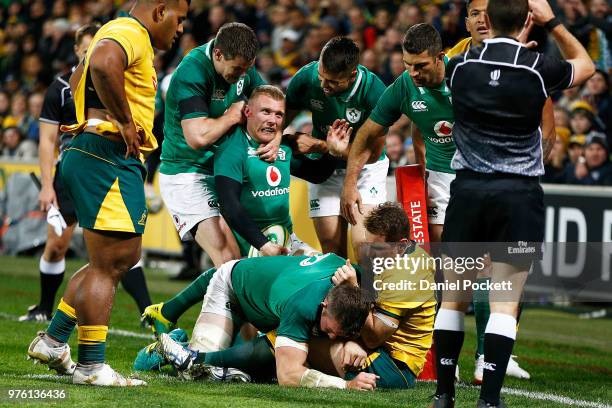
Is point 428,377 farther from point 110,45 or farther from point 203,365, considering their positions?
point 110,45

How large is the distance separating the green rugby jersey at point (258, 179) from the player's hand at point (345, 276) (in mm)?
1530

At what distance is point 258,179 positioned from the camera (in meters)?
8.07

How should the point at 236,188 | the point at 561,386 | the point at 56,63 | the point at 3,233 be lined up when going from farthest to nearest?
the point at 56,63 < the point at 3,233 < the point at 236,188 < the point at 561,386

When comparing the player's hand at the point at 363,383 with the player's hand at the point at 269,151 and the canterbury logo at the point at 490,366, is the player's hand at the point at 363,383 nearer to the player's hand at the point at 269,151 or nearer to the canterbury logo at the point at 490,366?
the canterbury logo at the point at 490,366

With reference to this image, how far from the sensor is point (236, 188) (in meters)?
7.77

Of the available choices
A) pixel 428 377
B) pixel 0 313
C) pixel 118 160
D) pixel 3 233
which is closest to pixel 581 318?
pixel 428 377

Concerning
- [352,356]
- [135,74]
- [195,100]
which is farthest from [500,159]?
[195,100]

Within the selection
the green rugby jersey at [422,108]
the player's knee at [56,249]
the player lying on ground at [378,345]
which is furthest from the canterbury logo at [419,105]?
the player's knee at [56,249]

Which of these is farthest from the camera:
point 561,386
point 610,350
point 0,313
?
point 0,313

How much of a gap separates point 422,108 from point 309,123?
683 cm

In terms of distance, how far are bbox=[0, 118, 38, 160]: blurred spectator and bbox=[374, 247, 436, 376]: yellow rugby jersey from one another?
12.0m

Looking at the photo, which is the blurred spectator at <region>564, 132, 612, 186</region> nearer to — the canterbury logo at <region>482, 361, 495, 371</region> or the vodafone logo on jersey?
the vodafone logo on jersey

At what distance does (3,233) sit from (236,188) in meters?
10.3

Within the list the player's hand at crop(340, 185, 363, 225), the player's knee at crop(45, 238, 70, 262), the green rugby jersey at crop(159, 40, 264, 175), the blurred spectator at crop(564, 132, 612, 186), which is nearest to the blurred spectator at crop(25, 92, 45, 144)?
the player's knee at crop(45, 238, 70, 262)
